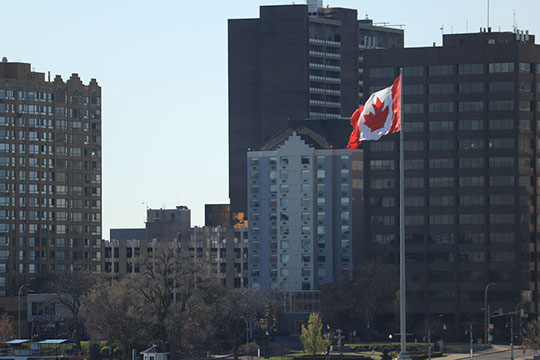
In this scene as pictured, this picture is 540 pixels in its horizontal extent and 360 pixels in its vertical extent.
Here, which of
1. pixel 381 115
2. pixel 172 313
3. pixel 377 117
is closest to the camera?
pixel 381 115

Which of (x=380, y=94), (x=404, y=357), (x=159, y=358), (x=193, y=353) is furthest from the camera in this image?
(x=193, y=353)

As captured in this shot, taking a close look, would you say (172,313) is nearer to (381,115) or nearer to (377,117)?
(377,117)

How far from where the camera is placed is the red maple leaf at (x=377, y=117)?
117 meters

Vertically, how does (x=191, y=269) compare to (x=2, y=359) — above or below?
above

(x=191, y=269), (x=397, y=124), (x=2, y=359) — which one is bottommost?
(x=2, y=359)

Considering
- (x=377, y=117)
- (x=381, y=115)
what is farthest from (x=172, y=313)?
(x=381, y=115)

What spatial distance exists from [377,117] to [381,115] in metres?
0.47

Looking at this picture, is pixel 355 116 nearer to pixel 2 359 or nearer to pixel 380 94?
pixel 380 94

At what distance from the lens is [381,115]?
117 m

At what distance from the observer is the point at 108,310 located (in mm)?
199750

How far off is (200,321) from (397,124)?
8762 cm

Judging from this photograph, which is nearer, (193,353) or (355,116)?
(355,116)

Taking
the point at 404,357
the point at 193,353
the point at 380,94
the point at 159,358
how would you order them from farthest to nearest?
the point at 193,353, the point at 159,358, the point at 380,94, the point at 404,357

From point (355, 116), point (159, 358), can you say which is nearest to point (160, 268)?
point (159, 358)
